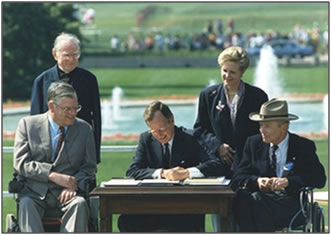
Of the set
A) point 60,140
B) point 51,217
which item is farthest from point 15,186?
point 60,140

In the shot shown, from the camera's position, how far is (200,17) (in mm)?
76625

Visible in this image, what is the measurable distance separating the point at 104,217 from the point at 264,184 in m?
1.13

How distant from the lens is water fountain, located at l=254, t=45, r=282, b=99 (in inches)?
1425

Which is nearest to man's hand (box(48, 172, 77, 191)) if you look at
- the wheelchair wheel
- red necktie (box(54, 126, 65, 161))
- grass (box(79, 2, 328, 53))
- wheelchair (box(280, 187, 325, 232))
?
red necktie (box(54, 126, 65, 161))

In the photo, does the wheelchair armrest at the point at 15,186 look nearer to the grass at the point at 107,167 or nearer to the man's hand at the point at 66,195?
the man's hand at the point at 66,195

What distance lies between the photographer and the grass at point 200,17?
7131 centimetres

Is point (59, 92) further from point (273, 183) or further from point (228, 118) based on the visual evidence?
point (273, 183)

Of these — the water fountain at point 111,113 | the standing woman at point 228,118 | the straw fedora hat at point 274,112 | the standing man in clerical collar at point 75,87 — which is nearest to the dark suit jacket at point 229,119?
the standing woman at point 228,118

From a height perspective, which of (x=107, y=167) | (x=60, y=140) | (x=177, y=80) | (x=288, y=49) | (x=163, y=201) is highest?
(x=288, y=49)

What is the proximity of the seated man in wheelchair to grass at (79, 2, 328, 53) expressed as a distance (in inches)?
2278

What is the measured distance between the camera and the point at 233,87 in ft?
26.8

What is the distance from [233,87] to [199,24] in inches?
2633

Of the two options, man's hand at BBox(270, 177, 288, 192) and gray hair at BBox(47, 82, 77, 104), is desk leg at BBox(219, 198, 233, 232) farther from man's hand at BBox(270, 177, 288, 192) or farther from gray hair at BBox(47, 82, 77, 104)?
gray hair at BBox(47, 82, 77, 104)

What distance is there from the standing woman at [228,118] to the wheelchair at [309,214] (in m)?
0.66
